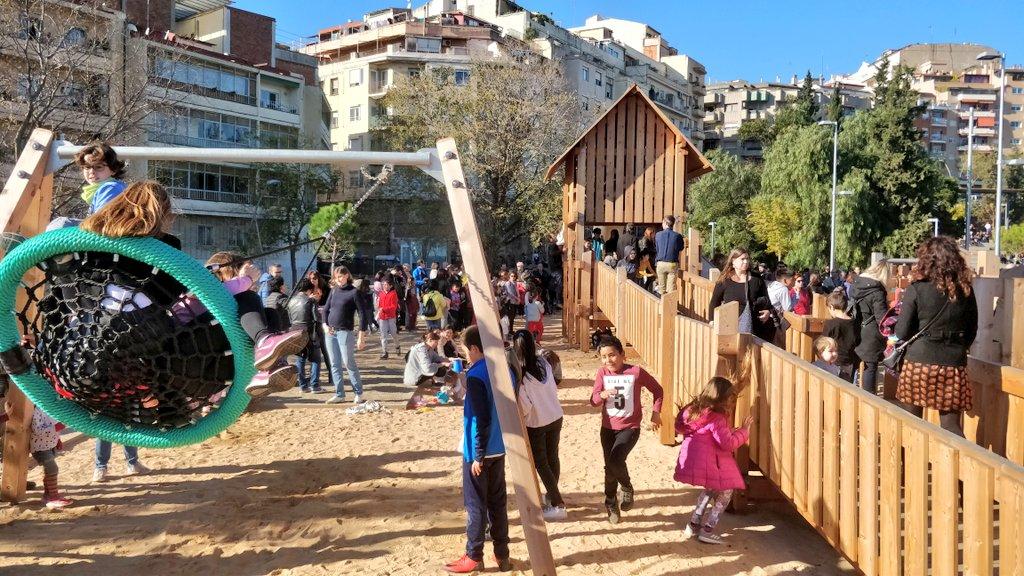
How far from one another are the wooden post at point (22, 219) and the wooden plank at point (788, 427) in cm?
514

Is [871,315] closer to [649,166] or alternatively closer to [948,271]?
[948,271]

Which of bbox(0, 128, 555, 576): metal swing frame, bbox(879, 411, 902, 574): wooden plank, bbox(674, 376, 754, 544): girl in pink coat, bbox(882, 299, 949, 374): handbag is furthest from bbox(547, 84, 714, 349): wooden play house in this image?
bbox(879, 411, 902, 574): wooden plank

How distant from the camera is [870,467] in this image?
4.36 meters

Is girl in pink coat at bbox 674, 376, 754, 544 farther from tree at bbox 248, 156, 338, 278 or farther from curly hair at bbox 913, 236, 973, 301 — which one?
tree at bbox 248, 156, 338, 278

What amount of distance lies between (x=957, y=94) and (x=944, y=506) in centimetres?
13693

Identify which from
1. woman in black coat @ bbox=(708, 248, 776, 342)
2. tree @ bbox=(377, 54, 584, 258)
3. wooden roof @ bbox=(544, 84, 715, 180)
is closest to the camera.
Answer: woman in black coat @ bbox=(708, 248, 776, 342)

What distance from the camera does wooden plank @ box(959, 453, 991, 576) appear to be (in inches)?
128

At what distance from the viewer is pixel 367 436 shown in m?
10.0

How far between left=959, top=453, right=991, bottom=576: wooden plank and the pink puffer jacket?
8.72ft

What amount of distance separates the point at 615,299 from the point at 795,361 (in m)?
9.02

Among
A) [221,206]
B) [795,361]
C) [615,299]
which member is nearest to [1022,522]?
[795,361]

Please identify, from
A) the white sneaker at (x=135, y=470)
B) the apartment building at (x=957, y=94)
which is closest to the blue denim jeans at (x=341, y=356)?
the white sneaker at (x=135, y=470)

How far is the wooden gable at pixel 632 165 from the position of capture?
1794 centimetres

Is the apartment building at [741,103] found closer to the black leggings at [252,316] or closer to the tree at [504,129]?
the tree at [504,129]
